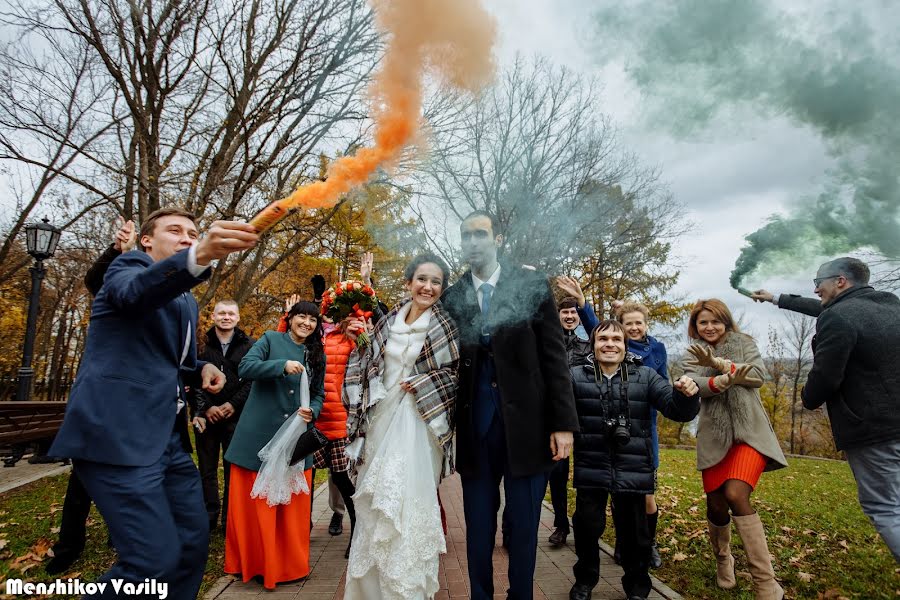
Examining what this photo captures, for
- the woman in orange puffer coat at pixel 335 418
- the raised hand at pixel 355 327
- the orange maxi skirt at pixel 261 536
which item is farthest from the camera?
the woman in orange puffer coat at pixel 335 418

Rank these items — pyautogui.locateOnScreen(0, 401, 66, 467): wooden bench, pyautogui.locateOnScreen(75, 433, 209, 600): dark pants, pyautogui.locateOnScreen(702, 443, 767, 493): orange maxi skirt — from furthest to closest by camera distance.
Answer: pyautogui.locateOnScreen(0, 401, 66, 467): wooden bench, pyautogui.locateOnScreen(702, 443, 767, 493): orange maxi skirt, pyautogui.locateOnScreen(75, 433, 209, 600): dark pants

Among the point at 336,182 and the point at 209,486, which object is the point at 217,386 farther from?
the point at 209,486

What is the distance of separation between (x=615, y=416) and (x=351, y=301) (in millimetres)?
2513

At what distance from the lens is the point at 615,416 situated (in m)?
3.99

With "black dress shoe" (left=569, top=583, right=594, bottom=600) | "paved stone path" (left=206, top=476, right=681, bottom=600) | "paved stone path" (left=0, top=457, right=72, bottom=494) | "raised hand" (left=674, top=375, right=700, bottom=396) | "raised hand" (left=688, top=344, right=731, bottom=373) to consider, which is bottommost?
"paved stone path" (left=0, top=457, right=72, bottom=494)

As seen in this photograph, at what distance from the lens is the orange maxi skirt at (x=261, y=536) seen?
13.7 ft

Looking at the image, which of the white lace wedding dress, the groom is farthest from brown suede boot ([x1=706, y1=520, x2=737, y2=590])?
the white lace wedding dress

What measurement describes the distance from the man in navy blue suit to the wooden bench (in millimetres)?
6177

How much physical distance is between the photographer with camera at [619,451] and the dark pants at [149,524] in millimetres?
2663

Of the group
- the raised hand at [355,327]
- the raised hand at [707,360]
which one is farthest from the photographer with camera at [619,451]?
the raised hand at [355,327]

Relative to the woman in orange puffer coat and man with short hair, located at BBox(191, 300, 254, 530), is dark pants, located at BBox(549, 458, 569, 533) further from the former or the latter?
man with short hair, located at BBox(191, 300, 254, 530)

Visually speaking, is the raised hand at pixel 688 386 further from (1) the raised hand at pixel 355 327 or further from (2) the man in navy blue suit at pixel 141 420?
(2) the man in navy blue suit at pixel 141 420

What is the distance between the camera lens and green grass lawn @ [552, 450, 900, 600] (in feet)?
13.5

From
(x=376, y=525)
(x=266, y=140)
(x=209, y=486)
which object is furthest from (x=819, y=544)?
(x=266, y=140)
